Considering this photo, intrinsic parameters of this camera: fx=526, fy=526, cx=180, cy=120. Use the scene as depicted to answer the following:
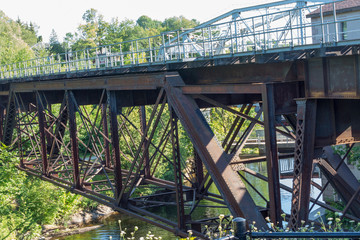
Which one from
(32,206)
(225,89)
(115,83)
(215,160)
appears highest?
(115,83)

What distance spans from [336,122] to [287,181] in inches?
1384

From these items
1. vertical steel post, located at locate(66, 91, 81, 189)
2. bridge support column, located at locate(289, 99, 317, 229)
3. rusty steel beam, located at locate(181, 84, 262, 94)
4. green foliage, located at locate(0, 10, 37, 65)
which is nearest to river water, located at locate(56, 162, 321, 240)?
vertical steel post, located at locate(66, 91, 81, 189)

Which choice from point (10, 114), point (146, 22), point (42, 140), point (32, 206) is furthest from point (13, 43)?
point (146, 22)

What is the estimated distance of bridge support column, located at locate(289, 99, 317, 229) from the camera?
373 inches

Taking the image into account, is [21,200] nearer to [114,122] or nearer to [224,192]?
[114,122]

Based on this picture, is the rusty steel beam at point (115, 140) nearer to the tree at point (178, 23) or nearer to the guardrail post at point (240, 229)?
the guardrail post at point (240, 229)

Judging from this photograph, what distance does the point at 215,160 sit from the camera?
1077cm

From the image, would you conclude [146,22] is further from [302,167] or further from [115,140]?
[302,167]

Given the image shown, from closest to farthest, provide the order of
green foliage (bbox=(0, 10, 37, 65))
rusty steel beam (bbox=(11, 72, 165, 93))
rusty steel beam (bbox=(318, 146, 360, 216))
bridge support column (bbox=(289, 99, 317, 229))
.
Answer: bridge support column (bbox=(289, 99, 317, 229)) < rusty steel beam (bbox=(318, 146, 360, 216)) < rusty steel beam (bbox=(11, 72, 165, 93)) < green foliage (bbox=(0, 10, 37, 65))

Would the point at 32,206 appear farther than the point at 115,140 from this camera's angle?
Yes

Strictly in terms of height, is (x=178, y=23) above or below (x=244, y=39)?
above

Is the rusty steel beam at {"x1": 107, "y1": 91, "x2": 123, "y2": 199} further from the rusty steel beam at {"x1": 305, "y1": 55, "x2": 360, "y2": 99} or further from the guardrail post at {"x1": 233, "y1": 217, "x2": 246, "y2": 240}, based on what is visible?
the guardrail post at {"x1": 233, "y1": 217, "x2": 246, "y2": 240}

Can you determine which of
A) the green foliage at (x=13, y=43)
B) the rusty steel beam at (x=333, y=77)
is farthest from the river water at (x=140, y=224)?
the green foliage at (x=13, y=43)

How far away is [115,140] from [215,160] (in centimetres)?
516
